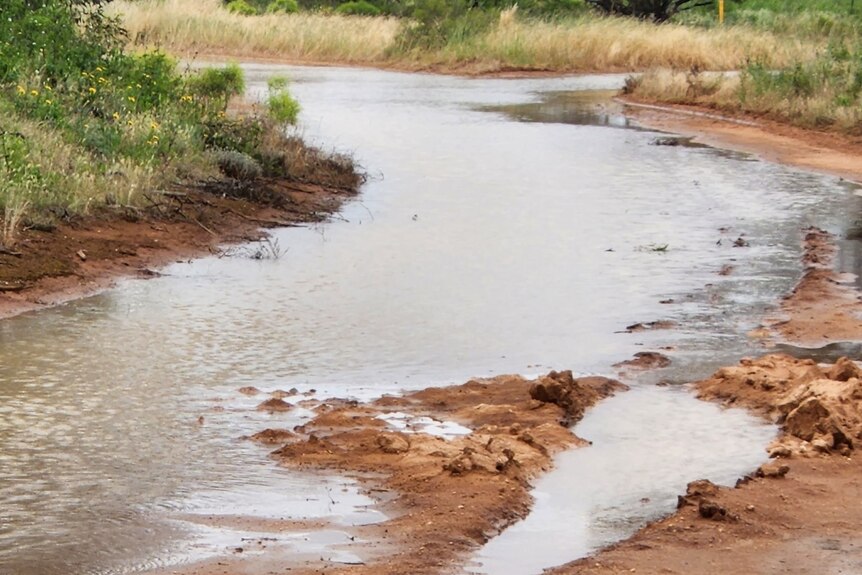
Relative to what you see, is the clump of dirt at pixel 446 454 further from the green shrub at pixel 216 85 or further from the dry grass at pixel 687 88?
the dry grass at pixel 687 88

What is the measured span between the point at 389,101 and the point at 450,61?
12496mm

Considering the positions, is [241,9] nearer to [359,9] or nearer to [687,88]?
[359,9]

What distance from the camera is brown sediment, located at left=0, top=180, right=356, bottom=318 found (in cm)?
1194

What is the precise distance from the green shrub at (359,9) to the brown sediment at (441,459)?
148 ft

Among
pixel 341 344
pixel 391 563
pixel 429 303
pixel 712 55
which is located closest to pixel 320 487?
pixel 391 563

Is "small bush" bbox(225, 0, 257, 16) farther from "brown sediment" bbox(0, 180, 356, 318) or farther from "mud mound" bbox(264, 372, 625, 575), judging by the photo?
"mud mound" bbox(264, 372, 625, 575)

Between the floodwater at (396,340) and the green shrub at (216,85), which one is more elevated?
the green shrub at (216,85)

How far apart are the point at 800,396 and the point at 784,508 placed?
174 cm

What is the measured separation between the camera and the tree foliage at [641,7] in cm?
5156

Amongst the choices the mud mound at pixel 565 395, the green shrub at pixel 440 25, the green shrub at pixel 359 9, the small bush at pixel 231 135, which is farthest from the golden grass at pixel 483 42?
the mud mound at pixel 565 395

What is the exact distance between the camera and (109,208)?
1406cm

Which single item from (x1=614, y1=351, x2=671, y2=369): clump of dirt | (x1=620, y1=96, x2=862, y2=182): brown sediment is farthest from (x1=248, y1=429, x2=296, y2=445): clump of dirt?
(x1=620, y1=96, x2=862, y2=182): brown sediment

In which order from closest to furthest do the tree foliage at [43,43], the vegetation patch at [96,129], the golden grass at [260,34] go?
the vegetation patch at [96,129]
the tree foliage at [43,43]
the golden grass at [260,34]

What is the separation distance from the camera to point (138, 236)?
13719 mm
